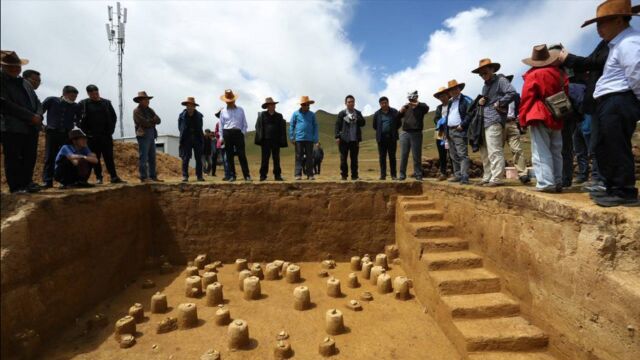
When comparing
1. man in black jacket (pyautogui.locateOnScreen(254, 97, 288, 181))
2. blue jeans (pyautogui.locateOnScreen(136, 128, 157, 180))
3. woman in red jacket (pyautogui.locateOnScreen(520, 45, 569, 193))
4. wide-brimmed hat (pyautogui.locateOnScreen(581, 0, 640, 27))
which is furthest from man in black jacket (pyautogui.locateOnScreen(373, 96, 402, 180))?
blue jeans (pyautogui.locateOnScreen(136, 128, 157, 180))

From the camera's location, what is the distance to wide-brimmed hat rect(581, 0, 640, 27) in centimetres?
307

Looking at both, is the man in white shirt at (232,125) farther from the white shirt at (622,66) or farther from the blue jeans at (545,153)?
the white shirt at (622,66)

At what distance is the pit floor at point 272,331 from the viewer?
12.4ft

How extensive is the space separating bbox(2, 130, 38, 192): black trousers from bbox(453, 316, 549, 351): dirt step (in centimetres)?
567

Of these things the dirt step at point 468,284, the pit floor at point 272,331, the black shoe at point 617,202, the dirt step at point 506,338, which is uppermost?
the black shoe at point 617,202

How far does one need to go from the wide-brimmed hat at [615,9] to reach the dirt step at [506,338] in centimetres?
309

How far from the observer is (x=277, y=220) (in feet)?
22.0

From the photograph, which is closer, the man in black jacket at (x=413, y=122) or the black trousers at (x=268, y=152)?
the man in black jacket at (x=413, y=122)

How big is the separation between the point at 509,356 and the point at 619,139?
228 cm

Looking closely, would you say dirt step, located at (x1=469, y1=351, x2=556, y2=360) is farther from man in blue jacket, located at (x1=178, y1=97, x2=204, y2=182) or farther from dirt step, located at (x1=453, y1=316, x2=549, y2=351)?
man in blue jacket, located at (x1=178, y1=97, x2=204, y2=182)

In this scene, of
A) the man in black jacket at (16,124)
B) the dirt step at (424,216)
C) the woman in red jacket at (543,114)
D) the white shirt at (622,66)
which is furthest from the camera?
the dirt step at (424,216)

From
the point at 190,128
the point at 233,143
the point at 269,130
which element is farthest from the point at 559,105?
the point at 190,128

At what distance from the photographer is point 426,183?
6551 mm

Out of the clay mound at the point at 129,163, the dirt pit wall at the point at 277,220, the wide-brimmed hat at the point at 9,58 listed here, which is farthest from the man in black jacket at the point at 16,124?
the clay mound at the point at 129,163
